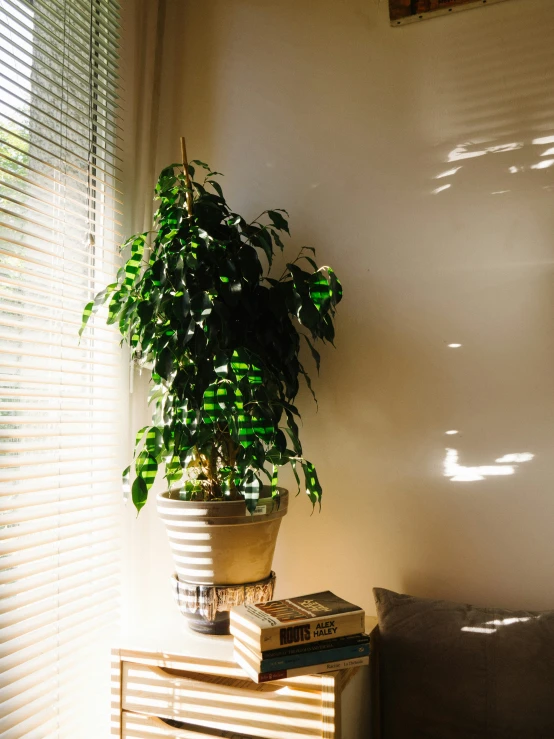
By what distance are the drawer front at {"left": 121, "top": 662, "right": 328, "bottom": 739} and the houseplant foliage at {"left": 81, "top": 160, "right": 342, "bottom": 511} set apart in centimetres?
42

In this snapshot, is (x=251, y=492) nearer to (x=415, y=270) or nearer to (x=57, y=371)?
(x=57, y=371)

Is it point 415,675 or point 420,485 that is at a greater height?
point 420,485

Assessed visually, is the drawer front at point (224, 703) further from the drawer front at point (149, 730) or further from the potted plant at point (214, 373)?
the potted plant at point (214, 373)

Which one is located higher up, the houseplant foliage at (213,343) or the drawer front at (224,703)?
the houseplant foliage at (213,343)

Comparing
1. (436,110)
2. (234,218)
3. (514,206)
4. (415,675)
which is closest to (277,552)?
(415,675)

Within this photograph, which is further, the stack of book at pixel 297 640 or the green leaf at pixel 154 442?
the green leaf at pixel 154 442

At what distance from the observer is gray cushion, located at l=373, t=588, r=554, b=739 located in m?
1.33

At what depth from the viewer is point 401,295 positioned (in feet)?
5.73

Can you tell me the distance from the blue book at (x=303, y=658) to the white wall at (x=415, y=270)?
0.47m

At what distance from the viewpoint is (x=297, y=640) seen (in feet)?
3.98

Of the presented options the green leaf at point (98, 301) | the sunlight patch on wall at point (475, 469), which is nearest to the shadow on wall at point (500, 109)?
the sunlight patch on wall at point (475, 469)

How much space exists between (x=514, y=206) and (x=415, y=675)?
1249 mm

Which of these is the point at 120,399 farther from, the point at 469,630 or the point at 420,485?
the point at 469,630

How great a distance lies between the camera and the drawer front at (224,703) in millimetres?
1279
